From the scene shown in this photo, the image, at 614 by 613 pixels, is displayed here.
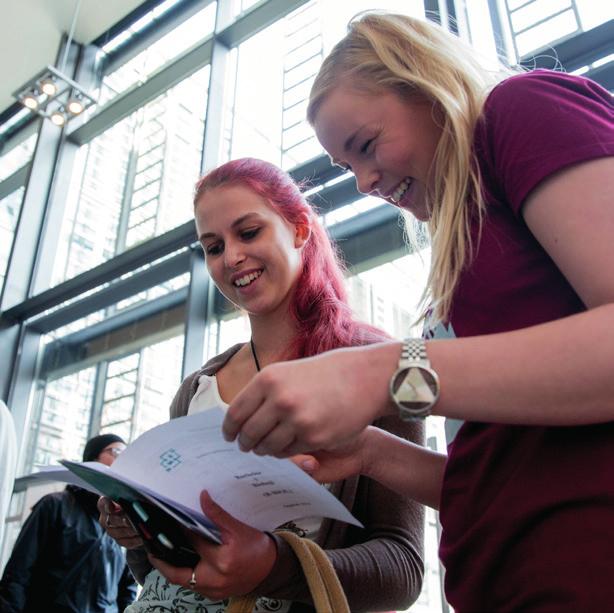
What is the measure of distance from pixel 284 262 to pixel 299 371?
84 cm

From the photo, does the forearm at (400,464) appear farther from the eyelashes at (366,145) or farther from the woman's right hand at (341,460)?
the eyelashes at (366,145)

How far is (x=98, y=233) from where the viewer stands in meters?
5.41

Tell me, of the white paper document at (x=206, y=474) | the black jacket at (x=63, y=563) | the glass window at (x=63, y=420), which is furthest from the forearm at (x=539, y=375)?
the glass window at (x=63, y=420)

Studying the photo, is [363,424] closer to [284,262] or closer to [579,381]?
[579,381]

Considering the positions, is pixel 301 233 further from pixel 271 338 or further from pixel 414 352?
A: pixel 414 352

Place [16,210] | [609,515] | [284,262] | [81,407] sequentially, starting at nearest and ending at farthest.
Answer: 1. [609,515]
2. [284,262]
3. [81,407]
4. [16,210]

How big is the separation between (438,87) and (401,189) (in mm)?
156

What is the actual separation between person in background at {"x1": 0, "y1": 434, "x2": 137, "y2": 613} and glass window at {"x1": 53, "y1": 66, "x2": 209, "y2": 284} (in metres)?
2.16

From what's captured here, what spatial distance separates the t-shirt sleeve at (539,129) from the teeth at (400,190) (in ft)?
0.59

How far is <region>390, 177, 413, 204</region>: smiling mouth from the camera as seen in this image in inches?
36.8

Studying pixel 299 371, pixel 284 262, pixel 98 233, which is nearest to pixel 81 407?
pixel 98 233

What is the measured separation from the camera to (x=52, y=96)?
17.1ft

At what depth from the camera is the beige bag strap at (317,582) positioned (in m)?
0.82

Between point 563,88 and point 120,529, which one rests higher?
point 563,88
